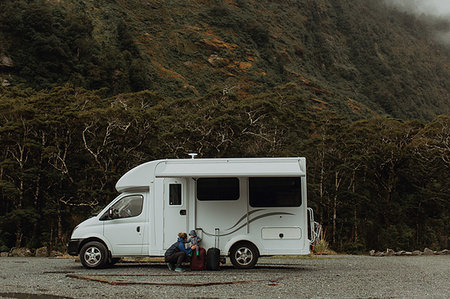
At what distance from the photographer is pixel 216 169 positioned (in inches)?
519

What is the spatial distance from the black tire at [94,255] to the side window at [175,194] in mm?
2229

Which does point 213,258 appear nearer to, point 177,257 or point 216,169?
point 177,257

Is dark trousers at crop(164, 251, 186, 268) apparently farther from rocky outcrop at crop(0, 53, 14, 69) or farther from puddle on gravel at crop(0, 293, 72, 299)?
rocky outcrop at crop(0, 53, 14, 69)

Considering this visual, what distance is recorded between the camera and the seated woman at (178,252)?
12.9 m

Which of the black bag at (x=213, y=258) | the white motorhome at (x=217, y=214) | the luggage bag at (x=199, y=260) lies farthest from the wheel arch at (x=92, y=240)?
the black bag at (x=213, y=258)

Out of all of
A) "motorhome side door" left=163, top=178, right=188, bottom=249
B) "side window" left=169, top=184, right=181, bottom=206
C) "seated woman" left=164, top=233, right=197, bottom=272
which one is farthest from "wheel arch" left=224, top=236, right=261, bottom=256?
"side window" left=169, top=184, right=181, bottom=206

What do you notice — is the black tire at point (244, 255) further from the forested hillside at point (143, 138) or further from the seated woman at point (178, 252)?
the forested hillside at point (143, 138)

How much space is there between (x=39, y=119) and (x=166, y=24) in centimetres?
6964

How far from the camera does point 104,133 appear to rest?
31.7 metres

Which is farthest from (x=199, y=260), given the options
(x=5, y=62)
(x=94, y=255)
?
(x=5, y=62)

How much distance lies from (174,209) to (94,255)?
2.50 meters

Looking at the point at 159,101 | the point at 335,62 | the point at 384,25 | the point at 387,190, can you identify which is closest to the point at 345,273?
the point at 387,190

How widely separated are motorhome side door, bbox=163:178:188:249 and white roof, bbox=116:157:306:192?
1.51ft

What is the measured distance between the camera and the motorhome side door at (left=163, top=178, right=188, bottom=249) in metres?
13.4
